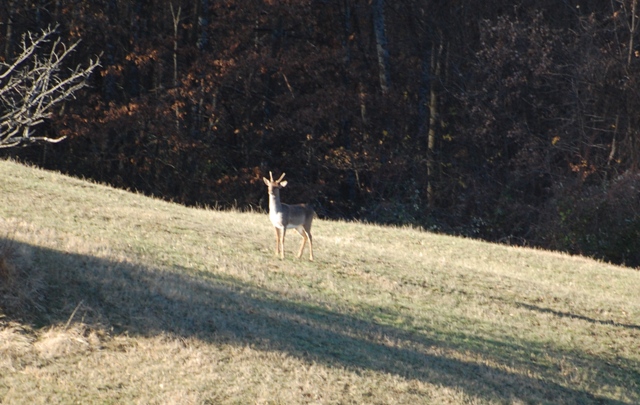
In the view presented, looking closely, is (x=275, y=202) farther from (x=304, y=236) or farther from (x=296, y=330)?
(x=296, y=330)

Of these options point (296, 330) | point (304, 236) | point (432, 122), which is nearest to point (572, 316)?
point (304, 236)

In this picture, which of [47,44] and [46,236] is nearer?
[46,236]

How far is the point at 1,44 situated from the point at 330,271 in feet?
75.2

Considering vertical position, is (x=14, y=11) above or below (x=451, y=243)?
above

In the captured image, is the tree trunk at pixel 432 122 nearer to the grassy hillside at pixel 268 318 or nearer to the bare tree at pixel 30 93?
the grassy hillside at pixel 268 318

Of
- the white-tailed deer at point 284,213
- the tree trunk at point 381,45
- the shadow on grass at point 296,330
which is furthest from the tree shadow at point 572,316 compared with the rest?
the tree trunk at point 381,45

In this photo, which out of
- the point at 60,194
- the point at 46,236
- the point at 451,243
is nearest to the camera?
the point at 46,236

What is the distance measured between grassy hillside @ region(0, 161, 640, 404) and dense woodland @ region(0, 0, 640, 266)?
1297cm

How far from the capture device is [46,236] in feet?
48.4

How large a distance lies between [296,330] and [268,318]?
535 mm

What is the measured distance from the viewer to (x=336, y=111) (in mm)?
35688

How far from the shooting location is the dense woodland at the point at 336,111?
34.6 m

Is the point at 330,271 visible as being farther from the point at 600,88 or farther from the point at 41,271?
the point at 600,88

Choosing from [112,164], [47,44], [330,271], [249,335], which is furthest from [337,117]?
[249,335]
